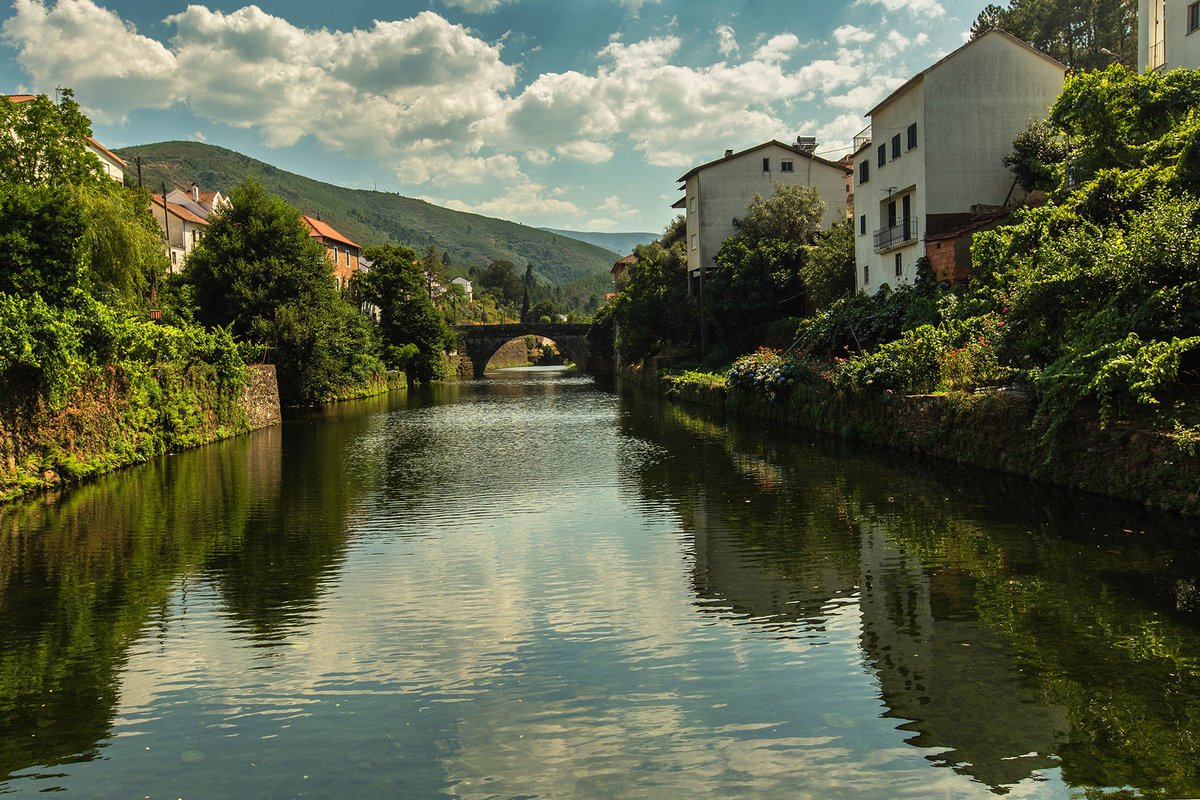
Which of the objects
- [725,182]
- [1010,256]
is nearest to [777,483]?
[1010,256]

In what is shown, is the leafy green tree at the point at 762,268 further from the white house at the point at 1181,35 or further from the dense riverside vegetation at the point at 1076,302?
the white house at the point at 1181,35

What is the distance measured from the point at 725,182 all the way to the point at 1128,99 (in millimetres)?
34539

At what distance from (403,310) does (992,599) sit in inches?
2546

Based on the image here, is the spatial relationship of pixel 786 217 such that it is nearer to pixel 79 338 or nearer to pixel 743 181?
pixel 743 181

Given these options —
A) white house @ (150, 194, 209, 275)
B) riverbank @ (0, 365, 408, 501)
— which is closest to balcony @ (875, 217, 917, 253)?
riverbank @ (0, 365, 408, 501)

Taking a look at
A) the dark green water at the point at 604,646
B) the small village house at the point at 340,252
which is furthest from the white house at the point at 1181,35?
the small village house at the point at 340,252

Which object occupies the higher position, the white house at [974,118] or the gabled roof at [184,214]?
the gabled roof at [184,214]

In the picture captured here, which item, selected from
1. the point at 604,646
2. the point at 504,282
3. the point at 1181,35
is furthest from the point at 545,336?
the point at 504,282

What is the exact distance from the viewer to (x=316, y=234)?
233ft

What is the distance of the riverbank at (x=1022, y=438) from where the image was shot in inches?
523

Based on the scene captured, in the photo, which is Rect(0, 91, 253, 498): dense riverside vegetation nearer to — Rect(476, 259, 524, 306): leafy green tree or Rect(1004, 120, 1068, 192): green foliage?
Rect(1004, 120, 1068, 192): green foliage

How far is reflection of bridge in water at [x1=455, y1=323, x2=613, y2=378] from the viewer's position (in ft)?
312

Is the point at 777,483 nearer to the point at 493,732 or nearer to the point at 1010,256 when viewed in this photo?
the point at 1010,256

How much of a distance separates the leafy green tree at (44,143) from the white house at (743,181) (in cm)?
3616
